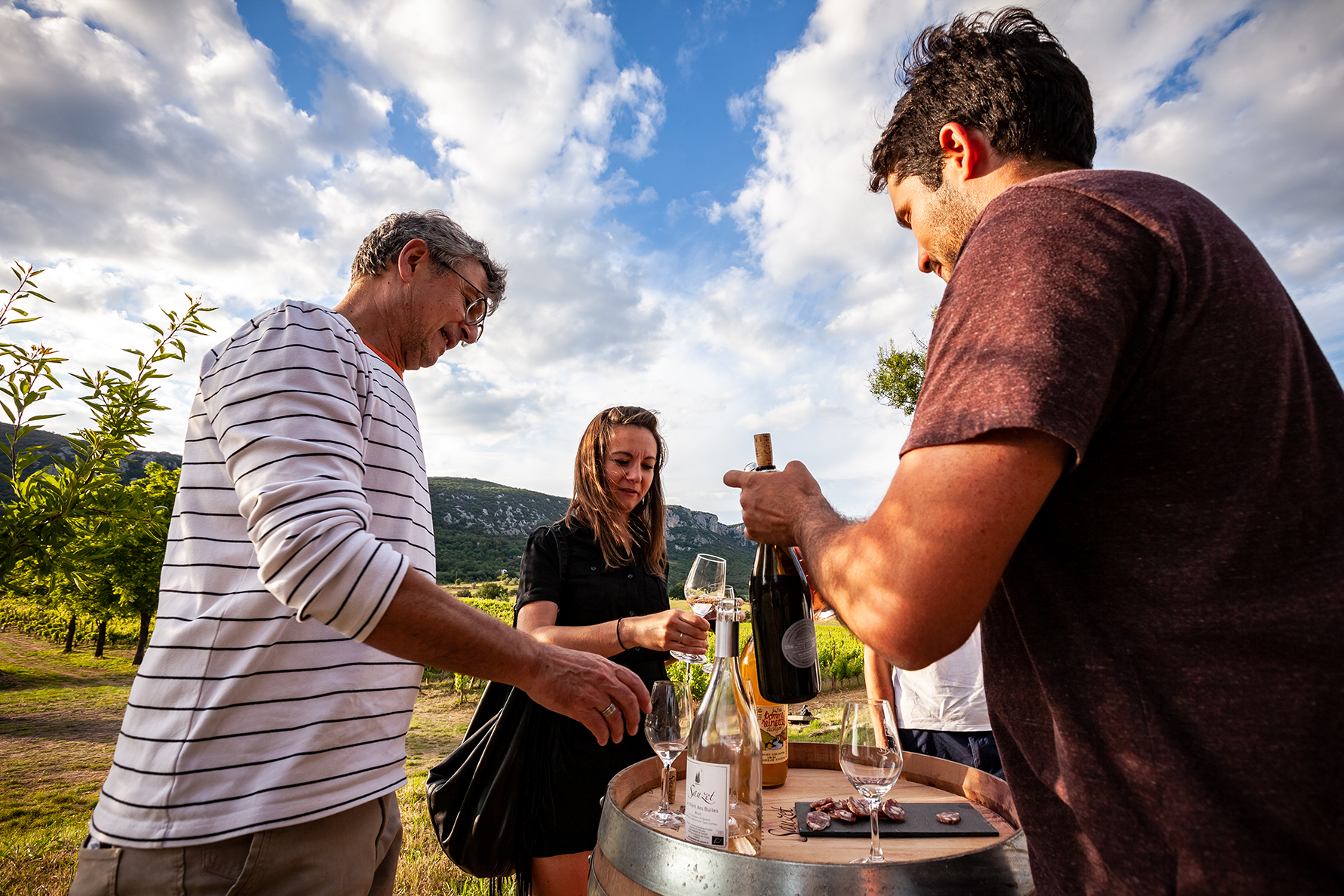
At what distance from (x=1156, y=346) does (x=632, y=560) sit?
268cm

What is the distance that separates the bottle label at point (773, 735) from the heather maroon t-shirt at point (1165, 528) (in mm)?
1080

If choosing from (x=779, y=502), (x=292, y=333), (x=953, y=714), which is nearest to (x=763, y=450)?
(x=779, y=502)

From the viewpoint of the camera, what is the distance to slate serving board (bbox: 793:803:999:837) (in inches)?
57.0

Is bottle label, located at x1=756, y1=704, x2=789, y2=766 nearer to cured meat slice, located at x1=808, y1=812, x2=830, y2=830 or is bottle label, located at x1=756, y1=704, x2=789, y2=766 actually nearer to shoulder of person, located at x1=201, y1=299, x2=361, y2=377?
cured meat slice, located at x1=808, y1=812, x2=830, y2=830

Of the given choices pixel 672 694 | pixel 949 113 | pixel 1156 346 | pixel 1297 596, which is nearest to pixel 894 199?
pixel 949 113

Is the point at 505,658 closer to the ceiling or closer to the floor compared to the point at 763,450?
closer to the floor

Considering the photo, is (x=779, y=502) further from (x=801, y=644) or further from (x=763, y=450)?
(x=801, y=644)

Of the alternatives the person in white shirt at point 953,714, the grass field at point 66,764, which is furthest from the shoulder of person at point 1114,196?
the grass field at point 66,764

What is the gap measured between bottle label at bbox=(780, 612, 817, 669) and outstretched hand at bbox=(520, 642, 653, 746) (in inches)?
26.3

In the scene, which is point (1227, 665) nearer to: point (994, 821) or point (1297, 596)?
point (1297, 596)

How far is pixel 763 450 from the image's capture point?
1.89 meters

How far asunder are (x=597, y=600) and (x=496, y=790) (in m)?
0.91

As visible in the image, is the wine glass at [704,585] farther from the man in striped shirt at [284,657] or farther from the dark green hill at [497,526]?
the dark green hill at [497,526]

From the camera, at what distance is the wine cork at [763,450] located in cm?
189
